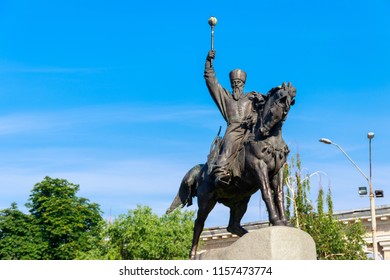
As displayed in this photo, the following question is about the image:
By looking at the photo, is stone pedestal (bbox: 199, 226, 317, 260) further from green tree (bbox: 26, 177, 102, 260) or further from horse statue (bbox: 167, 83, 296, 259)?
green tree (bbox: 26, 177, 102, 260)

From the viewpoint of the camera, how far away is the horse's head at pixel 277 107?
1470 cm

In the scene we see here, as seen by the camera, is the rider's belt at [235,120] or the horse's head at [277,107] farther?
the rider's belt at [235,120]

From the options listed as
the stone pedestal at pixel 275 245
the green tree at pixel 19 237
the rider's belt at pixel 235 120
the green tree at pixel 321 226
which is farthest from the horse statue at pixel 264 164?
the green tree at pixel 19 237

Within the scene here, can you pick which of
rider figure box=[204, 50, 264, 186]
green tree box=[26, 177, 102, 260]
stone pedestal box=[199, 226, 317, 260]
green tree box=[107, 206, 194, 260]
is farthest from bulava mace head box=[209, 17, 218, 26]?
green tree box=[26, 177, 102, 260]

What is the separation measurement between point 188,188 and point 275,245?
3528mm

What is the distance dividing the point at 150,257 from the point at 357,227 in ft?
39.9

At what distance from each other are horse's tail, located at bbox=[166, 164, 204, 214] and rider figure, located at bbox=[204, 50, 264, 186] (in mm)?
1142

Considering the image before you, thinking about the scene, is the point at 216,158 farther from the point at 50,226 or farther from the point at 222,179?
the point at 50,226

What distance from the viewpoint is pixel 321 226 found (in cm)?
3634

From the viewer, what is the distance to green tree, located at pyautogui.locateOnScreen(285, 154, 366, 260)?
35.6 meters

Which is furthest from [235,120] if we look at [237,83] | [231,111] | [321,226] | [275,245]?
[321,226]

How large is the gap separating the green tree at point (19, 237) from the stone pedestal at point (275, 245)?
144 feet

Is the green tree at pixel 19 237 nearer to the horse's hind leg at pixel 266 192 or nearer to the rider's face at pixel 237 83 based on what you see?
the rider's face at pixel 237 83
